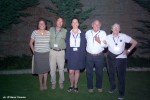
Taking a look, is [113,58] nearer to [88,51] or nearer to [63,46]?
[88,51]

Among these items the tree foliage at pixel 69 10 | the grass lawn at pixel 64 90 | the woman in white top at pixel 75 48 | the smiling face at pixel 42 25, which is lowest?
the grass lawn at pixel 64 90

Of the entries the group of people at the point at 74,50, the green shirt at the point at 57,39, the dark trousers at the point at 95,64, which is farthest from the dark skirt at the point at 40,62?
the dark trousers at the point at 95,64

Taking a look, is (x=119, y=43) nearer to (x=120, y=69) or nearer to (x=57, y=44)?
(x=120, y=69)

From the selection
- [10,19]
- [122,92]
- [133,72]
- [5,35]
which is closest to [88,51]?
[122,92]

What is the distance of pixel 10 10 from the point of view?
11.8 meters

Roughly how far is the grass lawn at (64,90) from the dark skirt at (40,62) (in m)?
0.71

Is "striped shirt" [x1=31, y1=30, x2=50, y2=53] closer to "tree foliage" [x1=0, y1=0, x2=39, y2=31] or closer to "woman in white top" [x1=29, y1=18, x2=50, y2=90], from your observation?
"woman in white top" [x1=29, y1=18, x2=50, y2=90]

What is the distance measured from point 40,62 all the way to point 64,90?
4.07ft

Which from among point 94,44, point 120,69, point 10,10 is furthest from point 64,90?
point 10,10

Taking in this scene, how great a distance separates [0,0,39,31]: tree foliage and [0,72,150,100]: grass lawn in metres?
2.91

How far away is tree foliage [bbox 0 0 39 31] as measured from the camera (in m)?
11.7

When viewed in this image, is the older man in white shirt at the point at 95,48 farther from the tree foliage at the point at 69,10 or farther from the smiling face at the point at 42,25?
the tree foliage at the point at 69,10

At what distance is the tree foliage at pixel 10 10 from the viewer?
11.7m

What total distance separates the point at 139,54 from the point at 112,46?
5578 mm
